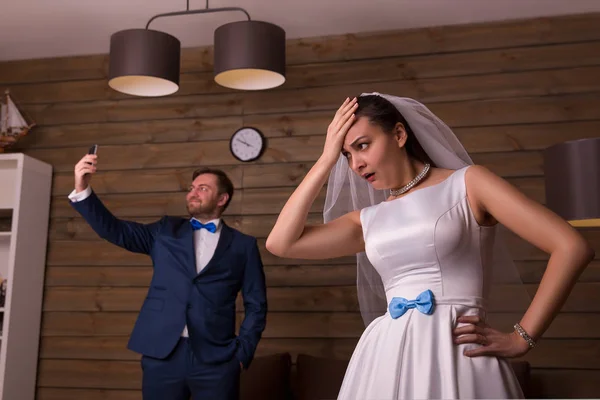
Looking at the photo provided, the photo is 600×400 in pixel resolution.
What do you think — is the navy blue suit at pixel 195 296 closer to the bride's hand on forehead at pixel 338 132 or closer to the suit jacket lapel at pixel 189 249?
the suit jacket lapel at pixel 189 249

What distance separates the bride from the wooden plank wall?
215 centimetres

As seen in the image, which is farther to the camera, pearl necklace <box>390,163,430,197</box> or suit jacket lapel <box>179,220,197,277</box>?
suit jacket lapel <box>179,220,197,277</box>

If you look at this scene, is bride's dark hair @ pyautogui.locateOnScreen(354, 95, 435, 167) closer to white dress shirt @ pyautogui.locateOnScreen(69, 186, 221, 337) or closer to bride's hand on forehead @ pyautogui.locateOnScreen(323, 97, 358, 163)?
bride's hand on forehead @ pyautogui.locateOnScreen(323, 97, 358, 163)

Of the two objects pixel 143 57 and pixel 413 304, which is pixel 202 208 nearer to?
pixel 143 57

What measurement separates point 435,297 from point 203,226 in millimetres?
2112

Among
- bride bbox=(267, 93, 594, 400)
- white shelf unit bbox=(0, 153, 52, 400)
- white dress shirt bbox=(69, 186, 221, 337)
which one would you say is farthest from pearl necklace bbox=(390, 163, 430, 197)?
white shelf unit bbox=(0, 153, 52, 400)

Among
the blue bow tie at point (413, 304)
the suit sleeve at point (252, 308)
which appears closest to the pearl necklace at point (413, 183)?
the blue bow tie at point (413, 304)

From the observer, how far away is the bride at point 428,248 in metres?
1.48

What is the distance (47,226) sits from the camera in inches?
180

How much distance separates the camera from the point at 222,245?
3461 mm

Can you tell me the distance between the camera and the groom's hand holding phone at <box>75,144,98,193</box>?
10.2 feet

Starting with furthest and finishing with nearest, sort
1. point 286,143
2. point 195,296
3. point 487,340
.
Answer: point 286,143 < point 195,296 < point 487,340

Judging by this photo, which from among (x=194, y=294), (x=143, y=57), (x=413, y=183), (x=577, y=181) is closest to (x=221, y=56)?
(x=143, y=57)

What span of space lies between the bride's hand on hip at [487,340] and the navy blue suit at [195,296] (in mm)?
1938
